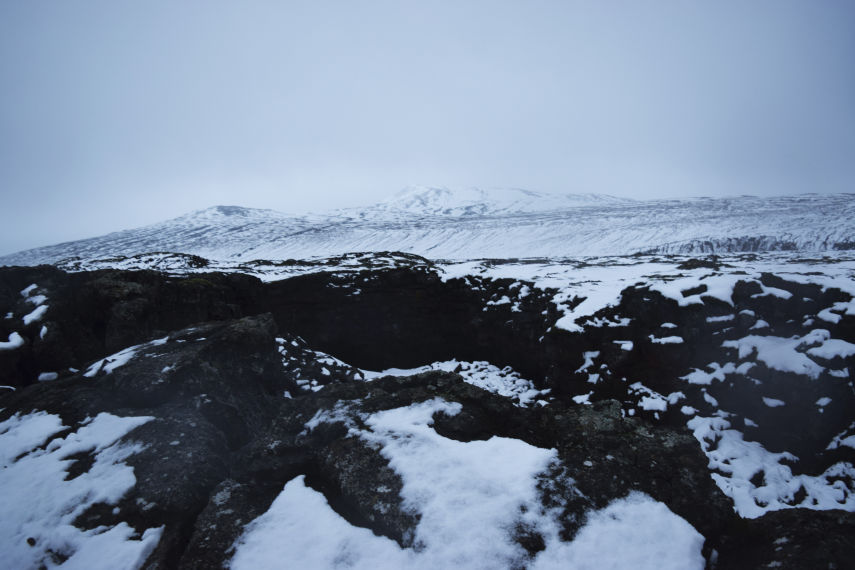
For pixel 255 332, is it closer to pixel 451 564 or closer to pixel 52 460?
pixel 52 460

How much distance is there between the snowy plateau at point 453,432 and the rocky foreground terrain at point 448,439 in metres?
0.03

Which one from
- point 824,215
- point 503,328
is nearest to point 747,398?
point 503,328

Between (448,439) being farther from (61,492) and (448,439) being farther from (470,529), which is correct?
(61,492)

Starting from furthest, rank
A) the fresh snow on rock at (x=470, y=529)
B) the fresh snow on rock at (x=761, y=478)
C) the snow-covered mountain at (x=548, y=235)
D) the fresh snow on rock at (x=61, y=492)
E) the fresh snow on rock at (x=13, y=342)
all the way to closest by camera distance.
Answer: the snow-covered mountain at (x=548, y=235), the fresh snow on rock at (x=13, y=342), the fresh snow on rock at (x=761, y=478), the fresh snow on rock at (x=61, y=492), the fresh snow on rock at (x=470, y=529)

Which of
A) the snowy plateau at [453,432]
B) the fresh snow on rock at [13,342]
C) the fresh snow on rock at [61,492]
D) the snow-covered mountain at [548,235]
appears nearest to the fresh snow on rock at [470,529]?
the snowy plateau at [453,432]

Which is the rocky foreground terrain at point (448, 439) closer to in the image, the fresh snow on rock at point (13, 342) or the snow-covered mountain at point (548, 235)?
the fresh snow on rock at point (13, 342)

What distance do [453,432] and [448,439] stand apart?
240 millimetres

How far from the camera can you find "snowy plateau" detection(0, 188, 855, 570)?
13.2ft

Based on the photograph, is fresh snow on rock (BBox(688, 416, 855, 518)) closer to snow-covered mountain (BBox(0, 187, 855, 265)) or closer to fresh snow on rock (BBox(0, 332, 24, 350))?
fresh snow on rock (BBox(0, 332, 24, 350))

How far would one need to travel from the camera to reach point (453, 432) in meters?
5.65

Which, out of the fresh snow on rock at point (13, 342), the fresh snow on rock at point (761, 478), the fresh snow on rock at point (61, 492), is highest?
the fresh snow on rock at point (13, 342)

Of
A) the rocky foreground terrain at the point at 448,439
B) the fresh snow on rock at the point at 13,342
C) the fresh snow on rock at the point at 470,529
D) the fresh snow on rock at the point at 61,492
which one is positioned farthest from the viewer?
the fresh snow on rock at the point at 13,342

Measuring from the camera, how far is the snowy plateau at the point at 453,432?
13.2ft

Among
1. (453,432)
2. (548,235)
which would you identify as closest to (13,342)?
(453,432)
